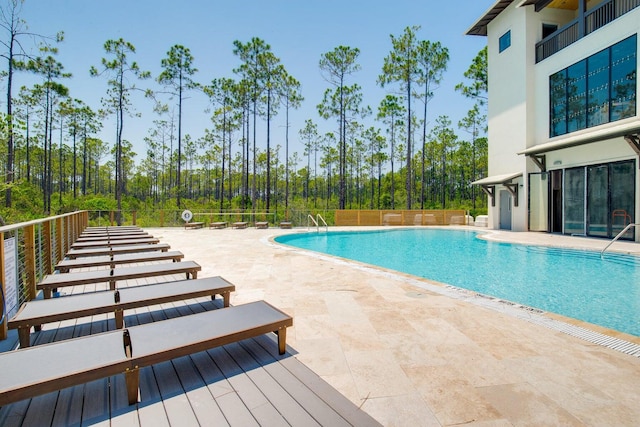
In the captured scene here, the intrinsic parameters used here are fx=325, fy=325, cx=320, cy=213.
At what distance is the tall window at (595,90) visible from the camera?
9765 millimetres

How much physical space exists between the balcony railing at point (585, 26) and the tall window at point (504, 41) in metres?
1.47

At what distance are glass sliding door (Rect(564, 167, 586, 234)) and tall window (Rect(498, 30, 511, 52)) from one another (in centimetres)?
644

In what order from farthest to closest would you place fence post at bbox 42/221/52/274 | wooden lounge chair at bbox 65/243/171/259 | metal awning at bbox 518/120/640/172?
metal awning at bbox 518/120/640/172 < wooden lounge chair at bbox 65/243/171/259 < fence post at bbox 42/221/52/274

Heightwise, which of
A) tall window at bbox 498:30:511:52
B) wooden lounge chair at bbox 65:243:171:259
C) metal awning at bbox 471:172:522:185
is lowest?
wooden lounge chair at bbox 65:243:171:259

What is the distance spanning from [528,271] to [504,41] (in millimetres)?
12201

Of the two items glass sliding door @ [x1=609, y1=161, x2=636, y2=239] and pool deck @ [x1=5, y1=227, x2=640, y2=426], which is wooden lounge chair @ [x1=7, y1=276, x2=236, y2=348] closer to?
pool deck @ [x1=5, y1=227, x2=640, y2=426]

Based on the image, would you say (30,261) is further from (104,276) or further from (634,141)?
(634,141)

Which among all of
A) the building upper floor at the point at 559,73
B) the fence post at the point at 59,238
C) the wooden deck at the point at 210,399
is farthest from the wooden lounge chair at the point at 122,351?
the building upper floor at the point at 559,73

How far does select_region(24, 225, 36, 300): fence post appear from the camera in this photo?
3.71 metres

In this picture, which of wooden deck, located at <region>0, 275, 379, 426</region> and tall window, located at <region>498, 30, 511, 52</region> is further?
tall window, located at <region>498, 30, 511, 52</region>

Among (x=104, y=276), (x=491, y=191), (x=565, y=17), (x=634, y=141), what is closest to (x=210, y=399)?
(x=104, y=276)

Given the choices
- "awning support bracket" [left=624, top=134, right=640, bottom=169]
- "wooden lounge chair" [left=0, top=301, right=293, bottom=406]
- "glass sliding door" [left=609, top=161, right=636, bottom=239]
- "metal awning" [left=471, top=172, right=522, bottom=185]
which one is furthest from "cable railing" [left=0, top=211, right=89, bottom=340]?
"metal awning" [left=471, top=172, right=522, bottom=185]

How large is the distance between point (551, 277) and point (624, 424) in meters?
5.74

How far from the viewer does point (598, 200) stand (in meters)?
10.9
